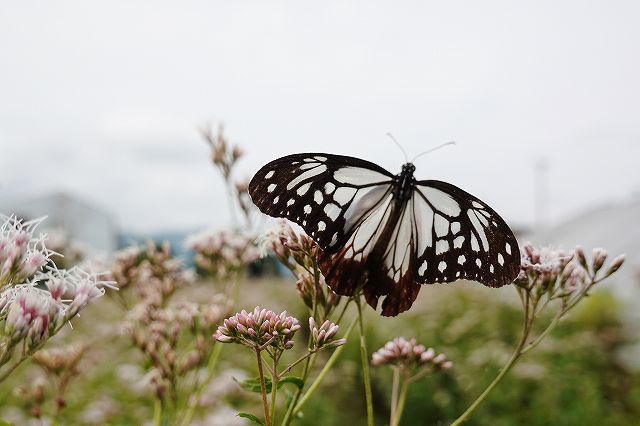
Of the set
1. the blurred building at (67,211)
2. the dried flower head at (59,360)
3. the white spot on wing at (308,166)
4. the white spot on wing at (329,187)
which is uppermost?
the blurred building at (67,211)

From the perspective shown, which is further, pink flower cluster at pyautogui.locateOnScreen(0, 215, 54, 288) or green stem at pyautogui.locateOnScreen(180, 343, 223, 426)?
green stem at pyautogui.locateOnScreen(180, 343, 223, 426)

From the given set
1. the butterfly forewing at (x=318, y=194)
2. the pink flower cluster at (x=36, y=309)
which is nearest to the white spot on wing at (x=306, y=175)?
the butterfly forewing at (x=318, y=194)

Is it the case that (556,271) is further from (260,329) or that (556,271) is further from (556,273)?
(260,329)

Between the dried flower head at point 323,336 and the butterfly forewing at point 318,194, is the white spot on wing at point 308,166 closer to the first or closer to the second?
the butterfly forewing at point 318,194

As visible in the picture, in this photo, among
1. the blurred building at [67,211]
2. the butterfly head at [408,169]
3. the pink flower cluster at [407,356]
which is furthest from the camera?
the blurred building at [67,211]

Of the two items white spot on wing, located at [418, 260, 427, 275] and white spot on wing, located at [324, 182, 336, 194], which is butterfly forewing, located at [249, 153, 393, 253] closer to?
white spot on wing, located at [324, 182, 336, 194]

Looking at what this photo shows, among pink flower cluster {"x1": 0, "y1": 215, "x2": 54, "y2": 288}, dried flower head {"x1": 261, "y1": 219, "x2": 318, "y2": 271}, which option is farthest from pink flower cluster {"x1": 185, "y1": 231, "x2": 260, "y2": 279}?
pink flower cluster {"x1": 0, "y1": 215, "x2": 54, "y2": 288}

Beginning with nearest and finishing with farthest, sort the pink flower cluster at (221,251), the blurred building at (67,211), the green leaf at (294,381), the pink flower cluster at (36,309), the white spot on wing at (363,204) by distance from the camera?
the pink flower cluster at (36,309) → the green leaf at (294,381) → the white spot on wing at (363,204) → the pink flower cluster at (221,251) → the blurred building at (67,211)

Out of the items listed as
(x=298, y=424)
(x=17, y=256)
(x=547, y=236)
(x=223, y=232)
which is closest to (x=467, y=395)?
(x=298, y=424)
